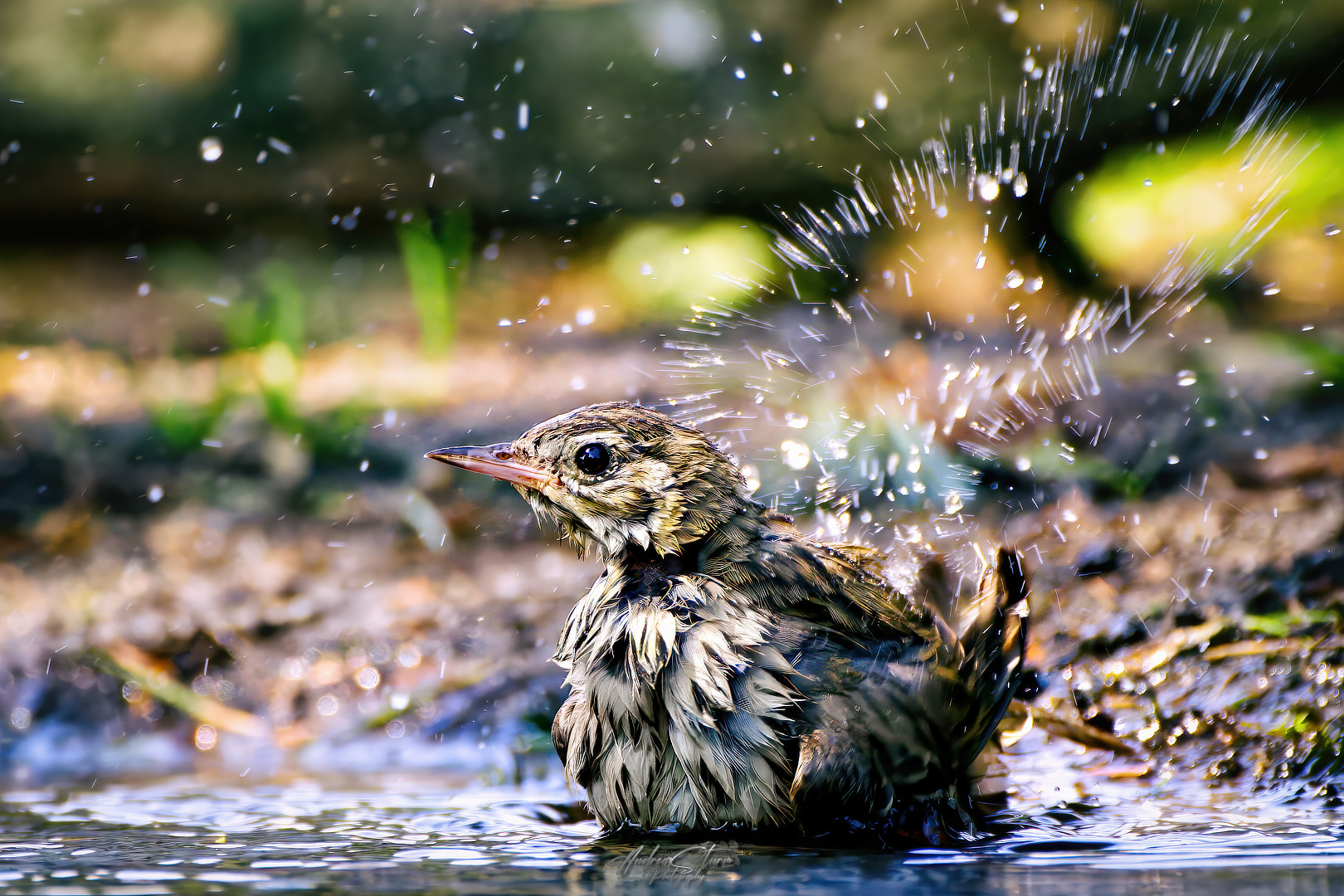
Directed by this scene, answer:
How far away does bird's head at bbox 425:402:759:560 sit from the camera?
3756 millimetres

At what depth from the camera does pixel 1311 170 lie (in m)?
7.20

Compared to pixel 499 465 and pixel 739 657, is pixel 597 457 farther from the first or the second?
pixel 739 657

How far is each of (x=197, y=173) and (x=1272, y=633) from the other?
822cm

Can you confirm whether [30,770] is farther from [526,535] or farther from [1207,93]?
[1207,93]

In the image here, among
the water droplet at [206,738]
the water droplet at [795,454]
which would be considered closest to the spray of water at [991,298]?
the water droplet at [795,454]

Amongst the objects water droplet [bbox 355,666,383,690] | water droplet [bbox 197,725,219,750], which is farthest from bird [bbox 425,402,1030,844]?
water droplet [bbox 197,725,219,750]

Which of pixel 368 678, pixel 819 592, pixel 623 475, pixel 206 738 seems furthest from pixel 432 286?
pixel 819 592

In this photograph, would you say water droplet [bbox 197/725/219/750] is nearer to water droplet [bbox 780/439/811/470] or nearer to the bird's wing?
the bird's wing

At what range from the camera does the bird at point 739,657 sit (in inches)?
130

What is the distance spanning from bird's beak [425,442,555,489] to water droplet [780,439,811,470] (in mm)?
2301

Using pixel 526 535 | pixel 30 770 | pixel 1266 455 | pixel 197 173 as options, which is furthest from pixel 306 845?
pixel 197 173

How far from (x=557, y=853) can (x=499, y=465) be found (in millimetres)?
1203

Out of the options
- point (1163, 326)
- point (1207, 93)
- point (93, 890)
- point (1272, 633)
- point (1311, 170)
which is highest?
point (1207, 93)

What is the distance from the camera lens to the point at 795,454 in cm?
602
